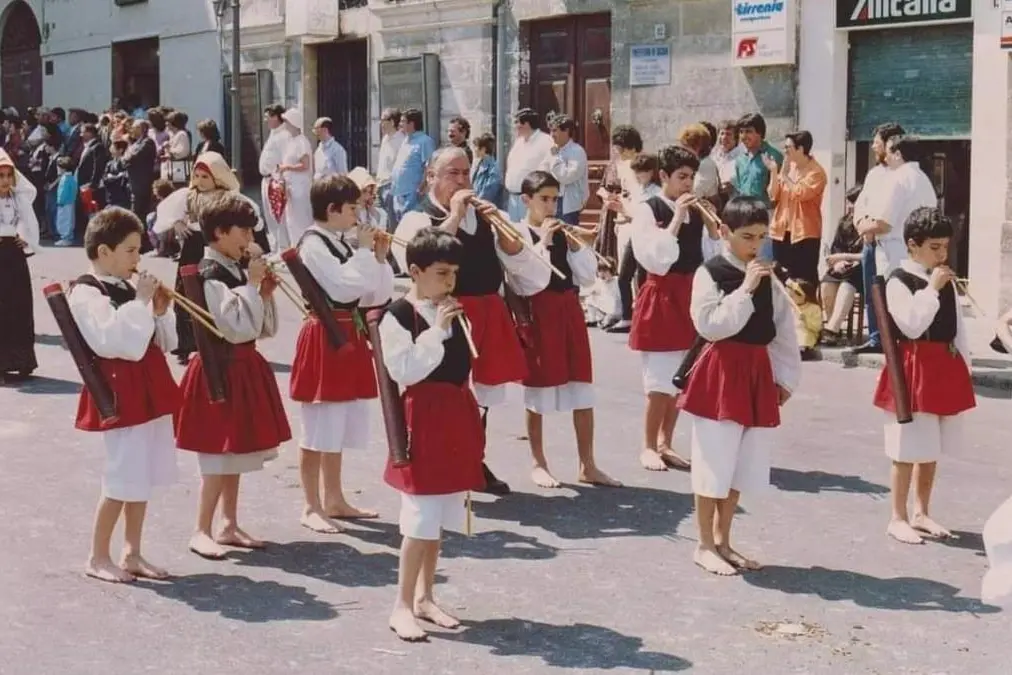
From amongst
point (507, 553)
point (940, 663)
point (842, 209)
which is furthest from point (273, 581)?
point (842, 209)

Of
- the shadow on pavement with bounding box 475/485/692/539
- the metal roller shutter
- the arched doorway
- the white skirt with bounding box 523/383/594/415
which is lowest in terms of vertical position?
the shadow on pavement with bounding box 475/485/692/539

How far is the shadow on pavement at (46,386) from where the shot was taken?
37.1 feet

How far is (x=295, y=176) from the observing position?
19094 millimetres

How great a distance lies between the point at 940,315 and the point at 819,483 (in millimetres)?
1585

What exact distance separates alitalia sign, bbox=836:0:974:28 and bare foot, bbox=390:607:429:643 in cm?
1071

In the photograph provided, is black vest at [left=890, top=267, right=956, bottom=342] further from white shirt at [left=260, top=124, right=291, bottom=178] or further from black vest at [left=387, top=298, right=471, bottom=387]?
white shirt at [left=260, top=124, right=291, bottom=178]

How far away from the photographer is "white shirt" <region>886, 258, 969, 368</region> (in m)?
7.02

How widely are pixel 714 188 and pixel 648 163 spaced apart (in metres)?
4.10

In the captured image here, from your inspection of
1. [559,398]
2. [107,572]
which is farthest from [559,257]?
[107,572]

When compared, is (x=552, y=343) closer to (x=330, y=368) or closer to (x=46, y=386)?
(x=330, y=368)

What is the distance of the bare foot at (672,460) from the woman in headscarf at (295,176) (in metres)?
10.7

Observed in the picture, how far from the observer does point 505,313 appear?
785cm

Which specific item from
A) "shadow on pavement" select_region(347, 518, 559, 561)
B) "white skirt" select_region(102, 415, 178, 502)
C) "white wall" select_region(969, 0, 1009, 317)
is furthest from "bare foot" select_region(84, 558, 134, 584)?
"white wall" select_region(969, 0, 1009, 317)

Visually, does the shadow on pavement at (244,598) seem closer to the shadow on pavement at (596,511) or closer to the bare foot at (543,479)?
the shadow on pavement at (596,511)
